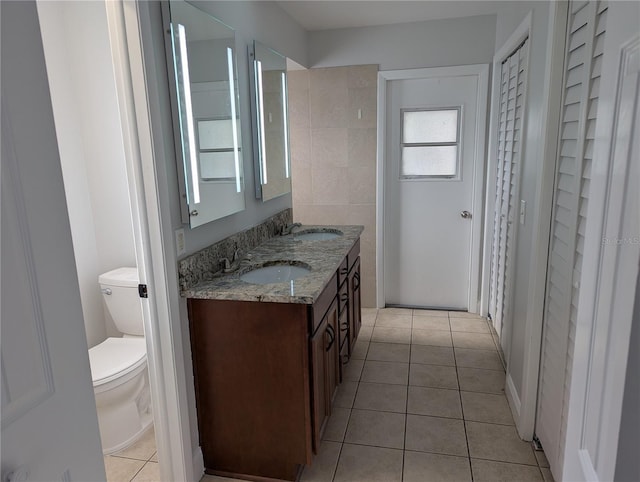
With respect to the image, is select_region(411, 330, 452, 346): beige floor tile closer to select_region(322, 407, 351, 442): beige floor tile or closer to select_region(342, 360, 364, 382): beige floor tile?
select_region(342, 360, 364, 382): beige floor tile

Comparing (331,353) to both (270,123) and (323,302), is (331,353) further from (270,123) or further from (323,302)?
(270,123)

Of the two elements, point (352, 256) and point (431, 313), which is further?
point (431, 313)

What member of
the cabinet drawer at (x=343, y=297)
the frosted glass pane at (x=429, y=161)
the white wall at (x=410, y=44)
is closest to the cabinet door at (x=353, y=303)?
the cabinet drawer at (x=343, y=297)

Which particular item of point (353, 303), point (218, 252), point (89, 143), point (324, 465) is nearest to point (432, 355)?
point (353, 303)

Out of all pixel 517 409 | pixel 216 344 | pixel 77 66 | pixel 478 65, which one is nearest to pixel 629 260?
pixel 216 344

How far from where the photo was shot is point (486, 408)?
246 cm

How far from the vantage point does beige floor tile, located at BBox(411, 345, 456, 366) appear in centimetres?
302

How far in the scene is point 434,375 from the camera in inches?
111

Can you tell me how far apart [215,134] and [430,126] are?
2.20 meters

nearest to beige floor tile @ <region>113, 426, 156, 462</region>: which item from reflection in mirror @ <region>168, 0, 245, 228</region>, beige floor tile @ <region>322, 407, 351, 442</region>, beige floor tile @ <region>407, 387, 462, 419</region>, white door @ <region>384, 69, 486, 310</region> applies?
beige floor tile @ <region>322, 407, 351, 442</region>

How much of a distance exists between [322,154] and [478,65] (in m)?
1.41

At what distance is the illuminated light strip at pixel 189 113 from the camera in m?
1.72

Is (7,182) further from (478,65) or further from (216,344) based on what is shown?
(478,65)

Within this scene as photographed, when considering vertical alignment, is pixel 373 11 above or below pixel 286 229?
above
